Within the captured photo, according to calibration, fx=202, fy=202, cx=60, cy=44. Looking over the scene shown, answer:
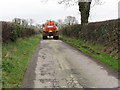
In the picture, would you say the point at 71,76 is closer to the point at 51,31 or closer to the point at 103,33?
the point at 103,33

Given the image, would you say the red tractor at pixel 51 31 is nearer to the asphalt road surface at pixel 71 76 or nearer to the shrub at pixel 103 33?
the shrub at pixel 103 33

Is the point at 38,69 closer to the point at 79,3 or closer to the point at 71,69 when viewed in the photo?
the point at 71,69

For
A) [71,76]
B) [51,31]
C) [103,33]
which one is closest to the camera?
[71,76]

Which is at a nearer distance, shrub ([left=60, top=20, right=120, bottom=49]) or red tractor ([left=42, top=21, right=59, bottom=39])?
shrub ([left=60, top=20, right=120, bottom=49])

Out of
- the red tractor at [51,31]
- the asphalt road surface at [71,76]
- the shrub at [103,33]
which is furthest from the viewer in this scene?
the red tractor at [51,31]

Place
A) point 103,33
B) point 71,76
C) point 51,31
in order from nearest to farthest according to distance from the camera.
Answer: point 71,76 → point 103,33 → point 51,31

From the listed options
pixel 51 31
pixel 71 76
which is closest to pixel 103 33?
pixel 71 76

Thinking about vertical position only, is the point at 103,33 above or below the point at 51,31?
below

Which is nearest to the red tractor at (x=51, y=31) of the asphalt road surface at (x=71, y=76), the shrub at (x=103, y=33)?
the shrub at (x=103, y=33)

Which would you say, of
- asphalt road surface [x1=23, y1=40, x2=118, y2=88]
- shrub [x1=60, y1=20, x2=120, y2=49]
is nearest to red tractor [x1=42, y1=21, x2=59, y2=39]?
shrub [x1=60, y1=20, x2=120, y2=49]

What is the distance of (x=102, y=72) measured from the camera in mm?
8555

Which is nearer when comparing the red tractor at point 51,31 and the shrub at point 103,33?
the shrub at point 103,33

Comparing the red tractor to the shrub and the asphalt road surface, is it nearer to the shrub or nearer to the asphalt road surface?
the shrub

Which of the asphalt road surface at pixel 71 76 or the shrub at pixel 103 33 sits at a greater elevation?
the shrub at pixel 103 33
